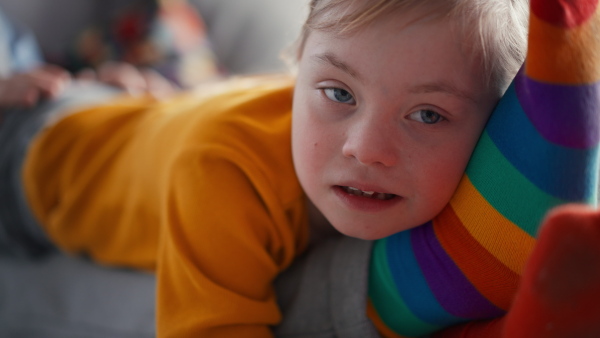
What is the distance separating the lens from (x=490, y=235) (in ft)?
2.13

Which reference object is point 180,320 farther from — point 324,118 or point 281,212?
point 324,118

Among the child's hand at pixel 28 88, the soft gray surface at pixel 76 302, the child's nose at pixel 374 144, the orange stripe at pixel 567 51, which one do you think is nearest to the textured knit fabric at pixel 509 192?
the orange stripe at pixel 567 51

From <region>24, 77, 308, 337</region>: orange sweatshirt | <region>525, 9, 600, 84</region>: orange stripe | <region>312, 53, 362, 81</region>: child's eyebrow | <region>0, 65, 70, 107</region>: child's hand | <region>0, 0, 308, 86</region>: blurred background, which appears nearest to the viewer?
<region>525, 9, 600, 84</region>: orange stripe

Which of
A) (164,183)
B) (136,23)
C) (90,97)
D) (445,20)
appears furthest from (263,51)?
(445,20)

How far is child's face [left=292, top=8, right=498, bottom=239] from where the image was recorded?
636mm

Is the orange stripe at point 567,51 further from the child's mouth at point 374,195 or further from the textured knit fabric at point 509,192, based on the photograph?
the child's mouth at point 374,195

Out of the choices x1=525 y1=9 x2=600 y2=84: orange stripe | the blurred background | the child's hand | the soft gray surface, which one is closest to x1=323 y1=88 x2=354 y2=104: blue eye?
x1=525 y1=9 x2=600 y2=84: orange stripe

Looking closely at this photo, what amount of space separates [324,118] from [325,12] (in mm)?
Result: 126

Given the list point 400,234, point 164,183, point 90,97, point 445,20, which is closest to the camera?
point 445,20

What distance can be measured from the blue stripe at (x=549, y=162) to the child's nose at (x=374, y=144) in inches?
4.7

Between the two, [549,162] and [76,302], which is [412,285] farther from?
[76,302]

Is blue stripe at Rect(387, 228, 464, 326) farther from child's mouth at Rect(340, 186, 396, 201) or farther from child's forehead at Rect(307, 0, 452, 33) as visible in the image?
child's forehead at Rect(307, 0, 452, 33)

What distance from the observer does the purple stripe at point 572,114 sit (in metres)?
0.56

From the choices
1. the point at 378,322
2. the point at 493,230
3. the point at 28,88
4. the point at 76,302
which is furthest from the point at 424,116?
the point at 28,88
